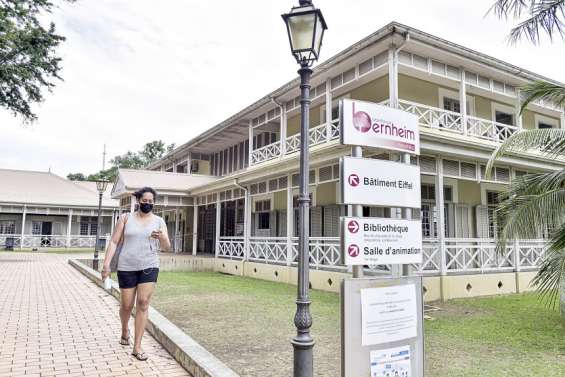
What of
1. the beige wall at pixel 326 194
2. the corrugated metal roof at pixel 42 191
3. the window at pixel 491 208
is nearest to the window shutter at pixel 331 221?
the beige wall at pixel 326 194

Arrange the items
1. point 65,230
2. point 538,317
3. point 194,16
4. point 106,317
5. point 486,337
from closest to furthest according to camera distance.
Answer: point 486,337 < point 106,317 < point 538,317 < point 194,16 < point 65,230

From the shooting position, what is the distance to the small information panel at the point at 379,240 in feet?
Result: 11.6

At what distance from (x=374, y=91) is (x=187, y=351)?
1018 cm

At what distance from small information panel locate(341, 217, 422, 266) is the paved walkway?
232 centimetres

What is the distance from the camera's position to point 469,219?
12.7 metres

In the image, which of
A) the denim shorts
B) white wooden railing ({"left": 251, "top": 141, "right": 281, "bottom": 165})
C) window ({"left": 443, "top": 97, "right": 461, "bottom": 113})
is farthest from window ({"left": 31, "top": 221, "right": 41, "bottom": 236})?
the denim shorts

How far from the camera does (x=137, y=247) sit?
453cm

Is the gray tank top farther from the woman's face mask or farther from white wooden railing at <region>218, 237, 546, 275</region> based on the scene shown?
white wooden railing at <region>218, 237, 546, 275</region>

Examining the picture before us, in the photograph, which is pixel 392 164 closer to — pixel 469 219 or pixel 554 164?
pixel 469 219

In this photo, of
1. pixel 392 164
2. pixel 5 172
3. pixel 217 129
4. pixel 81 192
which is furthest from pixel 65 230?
pixel 392 164

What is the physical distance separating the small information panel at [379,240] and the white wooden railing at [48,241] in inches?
1086

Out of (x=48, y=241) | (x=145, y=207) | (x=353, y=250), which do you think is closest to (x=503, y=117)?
(x=353, y=250)

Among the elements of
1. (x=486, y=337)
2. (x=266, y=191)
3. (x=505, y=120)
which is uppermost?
(x=505, y=120)

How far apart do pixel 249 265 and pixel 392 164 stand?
439 inches
